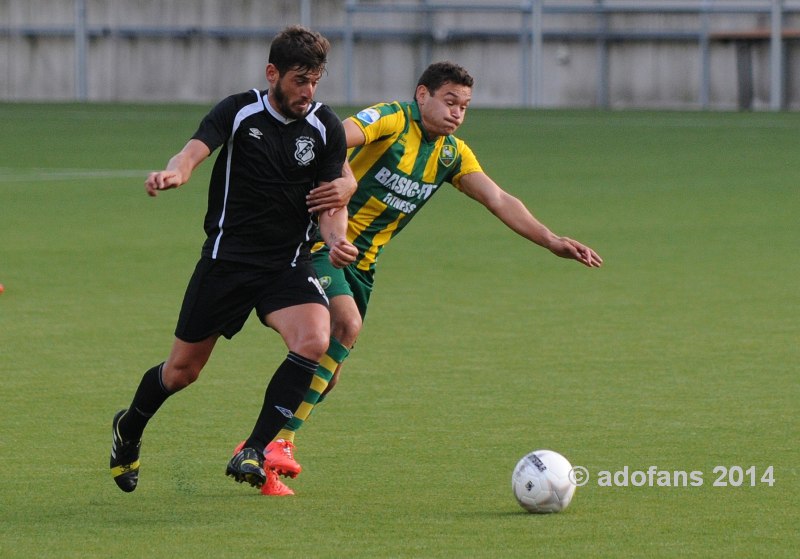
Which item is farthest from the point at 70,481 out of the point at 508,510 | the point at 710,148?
the point at 710,148

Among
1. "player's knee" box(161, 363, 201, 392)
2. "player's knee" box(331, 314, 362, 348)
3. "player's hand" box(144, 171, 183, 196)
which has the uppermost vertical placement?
"player's hand" box(144, 171, 183, 196)

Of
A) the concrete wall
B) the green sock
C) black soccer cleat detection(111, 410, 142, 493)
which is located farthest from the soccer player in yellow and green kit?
the concrete wall

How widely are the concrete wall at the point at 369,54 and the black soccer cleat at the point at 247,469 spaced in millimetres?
32080

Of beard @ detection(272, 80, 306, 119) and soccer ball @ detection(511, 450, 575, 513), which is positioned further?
beard @ detection(272, 80, 306, 119)

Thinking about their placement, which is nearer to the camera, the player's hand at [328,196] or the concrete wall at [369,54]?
the player's hand at [328,196]

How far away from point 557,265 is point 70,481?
26.5ft

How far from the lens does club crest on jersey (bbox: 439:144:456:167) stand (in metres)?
7.57

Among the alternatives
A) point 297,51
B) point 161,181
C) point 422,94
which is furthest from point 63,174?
point 161,181

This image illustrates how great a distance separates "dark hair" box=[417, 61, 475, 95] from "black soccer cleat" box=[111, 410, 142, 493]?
2101 mm

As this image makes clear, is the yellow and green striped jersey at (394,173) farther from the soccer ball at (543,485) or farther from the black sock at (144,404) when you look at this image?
the soccer ball at (543,485)

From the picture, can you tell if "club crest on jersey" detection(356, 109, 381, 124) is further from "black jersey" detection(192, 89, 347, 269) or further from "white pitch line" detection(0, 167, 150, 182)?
"white pitch line" detection(0, 167, 150, 182)

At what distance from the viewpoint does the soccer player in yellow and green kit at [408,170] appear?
7.43m

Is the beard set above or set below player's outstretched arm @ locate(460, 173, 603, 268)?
above

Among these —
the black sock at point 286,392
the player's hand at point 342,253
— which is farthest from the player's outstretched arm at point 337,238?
the black sock at point 286,392
